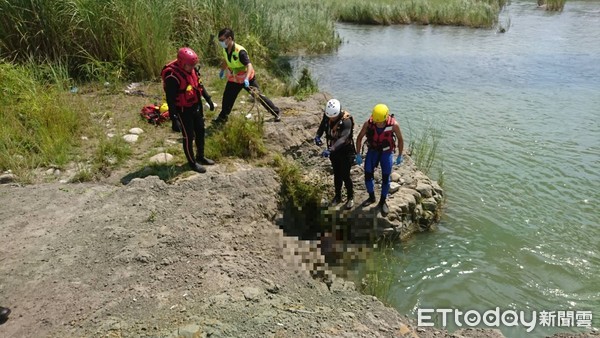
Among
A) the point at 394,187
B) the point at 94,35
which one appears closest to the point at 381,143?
the point at 394,187

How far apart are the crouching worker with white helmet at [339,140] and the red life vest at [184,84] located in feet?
5.79

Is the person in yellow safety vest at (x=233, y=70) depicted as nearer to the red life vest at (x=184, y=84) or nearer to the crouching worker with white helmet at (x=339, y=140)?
the red life vest at (x=184, y=84)

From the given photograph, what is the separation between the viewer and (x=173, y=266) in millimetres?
3893

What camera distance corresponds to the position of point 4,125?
21.3 ft

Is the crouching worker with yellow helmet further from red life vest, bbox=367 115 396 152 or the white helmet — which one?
the white helmet

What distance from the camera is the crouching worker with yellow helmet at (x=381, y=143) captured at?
5373mm

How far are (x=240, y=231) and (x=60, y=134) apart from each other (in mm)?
3861

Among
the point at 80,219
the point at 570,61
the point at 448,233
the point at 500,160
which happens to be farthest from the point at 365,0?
the point at 80,219

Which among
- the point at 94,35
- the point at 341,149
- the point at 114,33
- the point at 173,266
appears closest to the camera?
the point at 173,266

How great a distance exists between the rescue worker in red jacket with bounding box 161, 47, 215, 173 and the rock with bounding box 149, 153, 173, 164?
48cm

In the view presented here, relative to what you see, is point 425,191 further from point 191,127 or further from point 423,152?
point 191,127

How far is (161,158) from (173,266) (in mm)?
2777

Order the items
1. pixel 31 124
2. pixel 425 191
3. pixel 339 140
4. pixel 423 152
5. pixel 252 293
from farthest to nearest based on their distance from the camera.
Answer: pixel 423 152 < pixel 31 124 < pixel 425 191 < pixel 339 140 < pixel 252 293

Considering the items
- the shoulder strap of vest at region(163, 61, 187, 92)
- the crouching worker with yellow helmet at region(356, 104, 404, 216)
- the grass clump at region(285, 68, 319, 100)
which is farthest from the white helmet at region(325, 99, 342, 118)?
the grass clump at region(285, 68, 319, 100)
